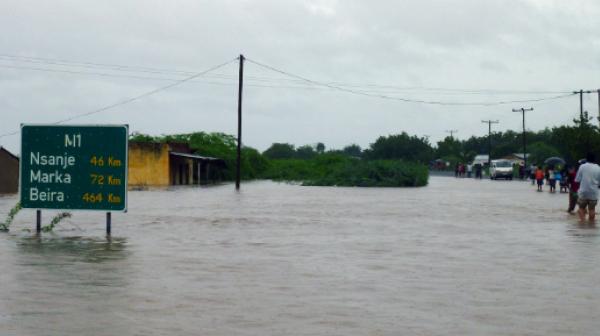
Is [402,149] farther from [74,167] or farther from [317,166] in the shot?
[74,167]

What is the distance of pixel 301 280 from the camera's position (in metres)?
11.1

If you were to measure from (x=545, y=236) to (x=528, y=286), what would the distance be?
763 centimetres

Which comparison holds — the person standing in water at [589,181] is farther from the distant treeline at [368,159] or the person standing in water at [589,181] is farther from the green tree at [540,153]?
the green tree at [540,153]

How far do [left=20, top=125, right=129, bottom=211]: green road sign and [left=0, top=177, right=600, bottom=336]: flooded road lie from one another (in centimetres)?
67

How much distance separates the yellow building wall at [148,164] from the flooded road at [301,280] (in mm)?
40825

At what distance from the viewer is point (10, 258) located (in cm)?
1314

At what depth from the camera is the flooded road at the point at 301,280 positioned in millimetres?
8172

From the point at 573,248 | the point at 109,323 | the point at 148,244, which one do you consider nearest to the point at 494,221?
the point at 573,248

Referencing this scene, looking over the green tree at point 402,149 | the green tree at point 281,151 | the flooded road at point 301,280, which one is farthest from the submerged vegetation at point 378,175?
the green tree at point 281,151

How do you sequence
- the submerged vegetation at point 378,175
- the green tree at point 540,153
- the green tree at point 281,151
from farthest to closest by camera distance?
the green tree at point 281,151, the green tree at point 540,153, the submerged vegetation at point 378,175

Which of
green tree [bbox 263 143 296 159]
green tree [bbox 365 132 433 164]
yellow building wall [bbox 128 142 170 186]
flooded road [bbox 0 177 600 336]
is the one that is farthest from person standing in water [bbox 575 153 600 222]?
green tree [bbox 263 143 296 159]

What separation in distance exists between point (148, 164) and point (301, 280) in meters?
52.1

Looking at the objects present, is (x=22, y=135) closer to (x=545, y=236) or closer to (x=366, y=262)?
(x=366, y=262)

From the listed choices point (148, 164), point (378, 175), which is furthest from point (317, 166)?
point (148, 164)
